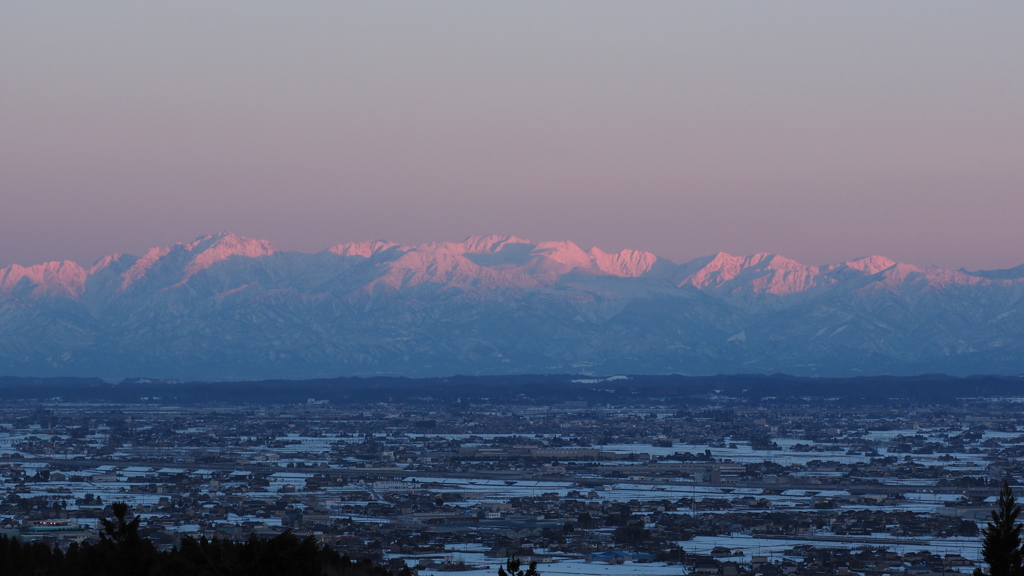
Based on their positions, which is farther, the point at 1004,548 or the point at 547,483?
the point at 547,483

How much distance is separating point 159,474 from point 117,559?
48476mm

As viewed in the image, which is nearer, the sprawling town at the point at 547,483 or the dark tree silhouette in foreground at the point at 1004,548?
the dark tree silhouette in foreground at the point at 1004,548

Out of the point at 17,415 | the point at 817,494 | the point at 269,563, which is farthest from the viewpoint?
the point at 17,415

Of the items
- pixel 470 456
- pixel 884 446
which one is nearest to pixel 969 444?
pixel 884 446

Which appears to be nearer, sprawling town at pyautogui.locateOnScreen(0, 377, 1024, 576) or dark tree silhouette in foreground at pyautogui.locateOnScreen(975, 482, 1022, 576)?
dark tree silhouette in foreground at pyautogui.locateOnScreen(975, 482, 1022, 576)

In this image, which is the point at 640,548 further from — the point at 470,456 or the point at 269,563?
the point at 470,456

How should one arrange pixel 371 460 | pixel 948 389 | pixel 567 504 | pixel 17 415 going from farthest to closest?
pixel 948 389 < pixel 17 415 < pixel 371 460 < pixel 567 504

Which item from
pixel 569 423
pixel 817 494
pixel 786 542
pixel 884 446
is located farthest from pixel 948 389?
pixel 786 542

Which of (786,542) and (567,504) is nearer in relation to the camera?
(786,542)

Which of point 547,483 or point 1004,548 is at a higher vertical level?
point 1004,548

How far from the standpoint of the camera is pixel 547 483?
6862cm

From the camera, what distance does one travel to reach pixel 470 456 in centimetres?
8112

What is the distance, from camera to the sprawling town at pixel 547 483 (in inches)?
1826

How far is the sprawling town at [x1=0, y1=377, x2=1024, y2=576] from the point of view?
46375 millimetres
